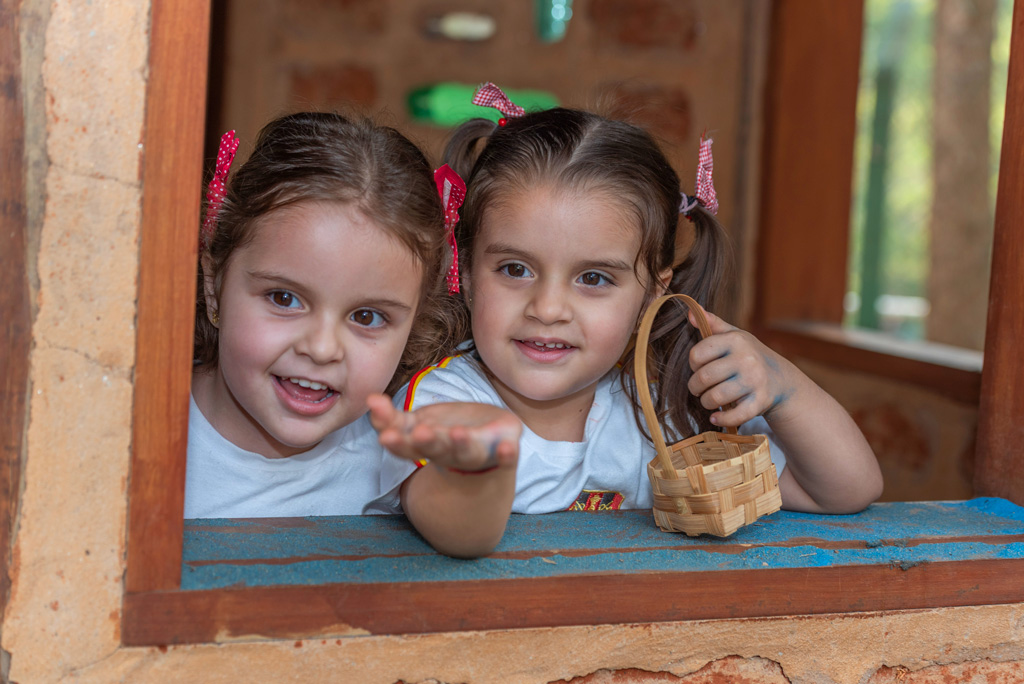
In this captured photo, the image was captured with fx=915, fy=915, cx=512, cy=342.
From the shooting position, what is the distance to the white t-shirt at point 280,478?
5.79 ft

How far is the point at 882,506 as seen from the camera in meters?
1.82

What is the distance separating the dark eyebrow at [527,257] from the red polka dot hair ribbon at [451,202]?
71 millimetres

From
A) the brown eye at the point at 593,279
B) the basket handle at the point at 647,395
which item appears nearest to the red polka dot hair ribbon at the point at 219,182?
the brown eye at the point at 593,279

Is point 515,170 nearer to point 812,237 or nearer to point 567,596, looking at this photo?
point 567,596

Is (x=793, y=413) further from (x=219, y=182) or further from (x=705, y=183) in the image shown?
(x=219, y=182)

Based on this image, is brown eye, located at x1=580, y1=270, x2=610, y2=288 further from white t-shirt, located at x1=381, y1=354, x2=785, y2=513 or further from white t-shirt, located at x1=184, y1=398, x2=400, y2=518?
white t-shirt, located at x1=184, y1=398, x2=400, y2=518

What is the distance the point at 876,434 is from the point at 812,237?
3.48 feet

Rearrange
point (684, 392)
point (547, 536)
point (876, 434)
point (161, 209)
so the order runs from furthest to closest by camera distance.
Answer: point (876, 434), point (684, 392), point (547, 536), point (161, 209)

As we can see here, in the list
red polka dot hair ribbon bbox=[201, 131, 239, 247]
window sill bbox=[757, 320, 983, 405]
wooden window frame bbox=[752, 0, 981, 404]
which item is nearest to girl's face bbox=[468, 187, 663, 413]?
red polka dot hair ribbon bbox=[201, 131, 239, 247]

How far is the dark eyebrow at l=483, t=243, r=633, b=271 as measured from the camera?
→ 173 centimetres

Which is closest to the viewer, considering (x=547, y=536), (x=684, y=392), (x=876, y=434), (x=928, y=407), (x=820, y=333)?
(x=547, y=536)

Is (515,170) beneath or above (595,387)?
above

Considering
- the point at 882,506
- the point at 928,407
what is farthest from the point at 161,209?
the point at 928,407

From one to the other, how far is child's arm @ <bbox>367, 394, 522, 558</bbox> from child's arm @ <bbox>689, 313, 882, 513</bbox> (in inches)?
22.4
